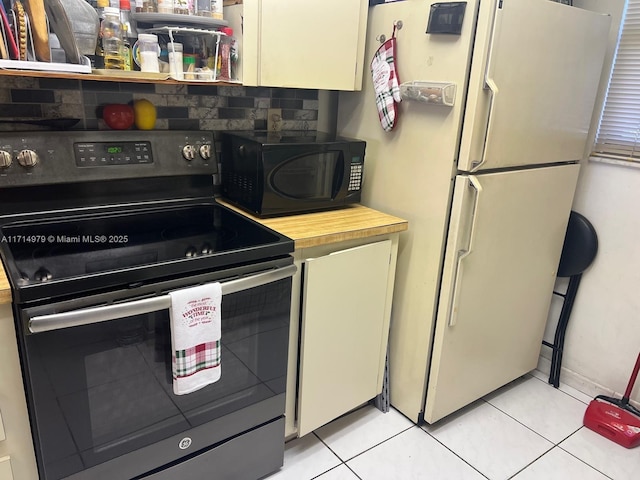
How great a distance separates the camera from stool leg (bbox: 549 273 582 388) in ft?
7.65

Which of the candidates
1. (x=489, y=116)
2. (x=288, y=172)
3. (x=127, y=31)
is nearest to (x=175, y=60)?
(x=127, y=31)

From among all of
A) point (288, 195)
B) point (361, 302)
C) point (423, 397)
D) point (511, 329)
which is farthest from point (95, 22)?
point (511, 329)

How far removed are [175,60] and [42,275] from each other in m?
0.76

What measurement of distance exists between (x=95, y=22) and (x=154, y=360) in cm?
97

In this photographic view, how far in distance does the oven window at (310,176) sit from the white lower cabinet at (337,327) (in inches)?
9.5

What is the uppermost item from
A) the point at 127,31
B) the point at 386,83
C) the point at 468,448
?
the point at 127,31

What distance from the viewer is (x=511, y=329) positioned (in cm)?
220

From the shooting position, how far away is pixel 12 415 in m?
1.20

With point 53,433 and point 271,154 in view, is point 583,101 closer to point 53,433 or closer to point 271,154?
point 271,154

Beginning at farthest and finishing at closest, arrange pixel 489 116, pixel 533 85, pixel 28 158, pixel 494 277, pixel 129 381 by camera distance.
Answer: pixel 494 277 → pixel 533 85 → pixel 489 116 → pixel 28 158 → pixel 129 381

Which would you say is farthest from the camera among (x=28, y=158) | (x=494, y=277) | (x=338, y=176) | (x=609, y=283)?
(x=609, y=283)

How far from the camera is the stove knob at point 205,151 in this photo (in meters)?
1.79

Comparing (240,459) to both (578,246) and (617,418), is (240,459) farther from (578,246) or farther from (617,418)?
(578,246)

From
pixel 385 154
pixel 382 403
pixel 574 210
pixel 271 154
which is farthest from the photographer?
pixel 574 210
